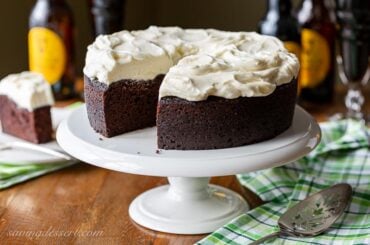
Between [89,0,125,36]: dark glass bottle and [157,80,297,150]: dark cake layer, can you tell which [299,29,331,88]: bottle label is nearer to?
[89,0,125,36]: dark glass bottle

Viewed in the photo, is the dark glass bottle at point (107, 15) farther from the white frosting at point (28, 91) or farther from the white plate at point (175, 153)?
the white plate at point (175, 153)

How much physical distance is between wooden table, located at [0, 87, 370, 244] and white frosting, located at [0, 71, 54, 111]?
184 mm

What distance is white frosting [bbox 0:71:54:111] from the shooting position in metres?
1.82

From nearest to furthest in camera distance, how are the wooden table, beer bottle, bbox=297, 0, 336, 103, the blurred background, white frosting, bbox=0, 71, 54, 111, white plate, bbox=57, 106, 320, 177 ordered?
white plate, bbox=57, 106, 320, 177, the wooden table, white frosting, bbox=0, 71, 54, 111, beer bottle, bbox=297, 0, 336, 103, the blurred background

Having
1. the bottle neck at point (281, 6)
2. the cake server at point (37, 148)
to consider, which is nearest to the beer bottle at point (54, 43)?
the cake server at point (37, 148)

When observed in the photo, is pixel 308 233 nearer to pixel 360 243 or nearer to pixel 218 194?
pixel 360 243

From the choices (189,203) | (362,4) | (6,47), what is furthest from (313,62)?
(6,47)

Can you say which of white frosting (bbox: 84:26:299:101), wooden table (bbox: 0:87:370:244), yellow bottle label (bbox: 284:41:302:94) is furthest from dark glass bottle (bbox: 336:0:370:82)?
wooden table (bbox: 0:87:370:244)

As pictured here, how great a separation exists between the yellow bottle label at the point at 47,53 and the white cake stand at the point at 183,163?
2.15 ft

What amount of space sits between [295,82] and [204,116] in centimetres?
24

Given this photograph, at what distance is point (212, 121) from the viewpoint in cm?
139

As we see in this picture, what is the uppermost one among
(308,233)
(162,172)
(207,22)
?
(162,172)

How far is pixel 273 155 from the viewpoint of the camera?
137 centimetres

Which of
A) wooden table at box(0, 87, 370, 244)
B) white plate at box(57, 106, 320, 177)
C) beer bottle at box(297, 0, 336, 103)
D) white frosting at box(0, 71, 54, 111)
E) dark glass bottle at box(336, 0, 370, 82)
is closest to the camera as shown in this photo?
white plate at box(57, 106, 320, 177)
